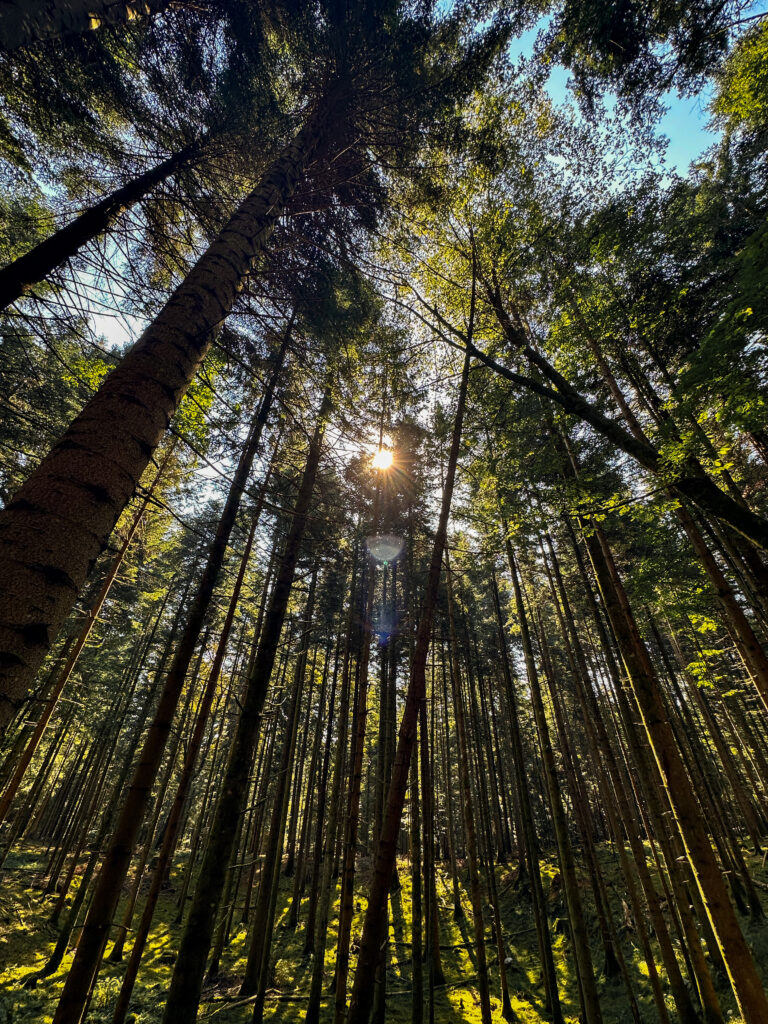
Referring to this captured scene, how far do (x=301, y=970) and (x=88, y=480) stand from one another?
575 inches

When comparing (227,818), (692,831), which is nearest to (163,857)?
(227,818)

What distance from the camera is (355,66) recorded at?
4.70 m

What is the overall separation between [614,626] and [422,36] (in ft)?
25.1

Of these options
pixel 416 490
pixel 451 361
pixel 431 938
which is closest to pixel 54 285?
pixel 451 361

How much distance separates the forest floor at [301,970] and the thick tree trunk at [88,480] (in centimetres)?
1100

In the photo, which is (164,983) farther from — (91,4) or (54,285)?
(91,4)

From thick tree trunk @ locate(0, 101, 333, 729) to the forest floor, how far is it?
1100cm

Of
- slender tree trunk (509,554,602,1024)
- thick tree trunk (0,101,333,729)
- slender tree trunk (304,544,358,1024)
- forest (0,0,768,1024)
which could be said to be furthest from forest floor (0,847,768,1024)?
thick tree trunk (0,101,333,729)

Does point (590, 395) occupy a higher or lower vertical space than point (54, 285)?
higher

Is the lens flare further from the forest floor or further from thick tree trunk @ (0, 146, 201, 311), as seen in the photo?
the forest floor

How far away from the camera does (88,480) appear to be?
54.1 inches

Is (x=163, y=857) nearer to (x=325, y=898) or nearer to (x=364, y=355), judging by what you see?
(x=325, y=898)

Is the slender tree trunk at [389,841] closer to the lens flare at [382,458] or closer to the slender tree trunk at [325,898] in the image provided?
the lens flare at [382,458]

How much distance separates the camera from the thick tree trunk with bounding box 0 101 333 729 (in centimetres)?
107
